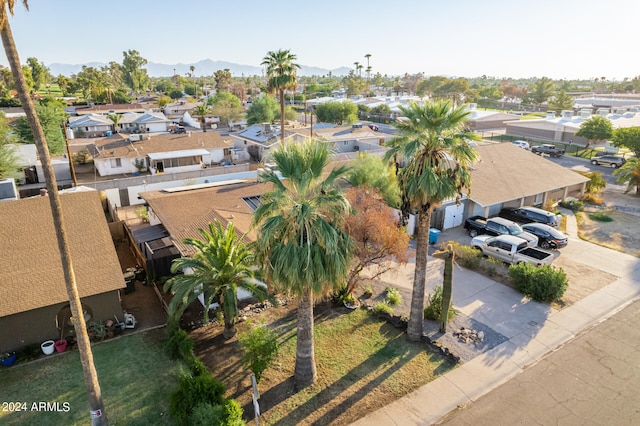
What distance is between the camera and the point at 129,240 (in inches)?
1018

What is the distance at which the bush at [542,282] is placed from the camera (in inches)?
754

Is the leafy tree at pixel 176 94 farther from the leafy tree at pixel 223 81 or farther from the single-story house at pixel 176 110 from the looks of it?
the single-story house at pixel 176 110

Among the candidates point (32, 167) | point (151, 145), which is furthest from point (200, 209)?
point (32, 167)

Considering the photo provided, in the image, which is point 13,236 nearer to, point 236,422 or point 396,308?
point 236,422

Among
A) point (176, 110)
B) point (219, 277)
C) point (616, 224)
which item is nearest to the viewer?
point (219, 277)

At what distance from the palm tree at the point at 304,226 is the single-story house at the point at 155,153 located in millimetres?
34822

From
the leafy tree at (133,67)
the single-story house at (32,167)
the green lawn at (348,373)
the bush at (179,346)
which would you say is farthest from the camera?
the leafy tree at (133,67)

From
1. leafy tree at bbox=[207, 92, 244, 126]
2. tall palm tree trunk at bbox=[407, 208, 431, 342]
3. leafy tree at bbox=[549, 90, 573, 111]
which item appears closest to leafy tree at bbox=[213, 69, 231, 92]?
leafy tree at bbox=[207, 92, 244, 126]

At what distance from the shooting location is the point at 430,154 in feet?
46.9

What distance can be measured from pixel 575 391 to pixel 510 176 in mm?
21796

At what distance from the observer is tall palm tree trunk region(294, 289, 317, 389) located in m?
13.2

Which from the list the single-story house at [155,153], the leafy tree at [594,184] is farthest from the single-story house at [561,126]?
the single-story house at [155,153]

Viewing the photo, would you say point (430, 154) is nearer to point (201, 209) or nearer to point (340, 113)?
point (201, 209)

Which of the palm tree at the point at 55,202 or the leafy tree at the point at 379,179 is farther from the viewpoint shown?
the leafy tree at the point at 379,179
